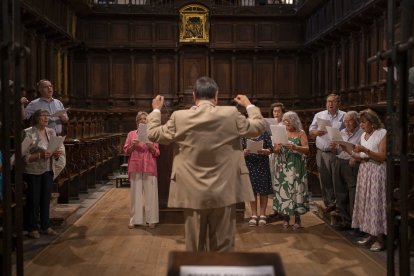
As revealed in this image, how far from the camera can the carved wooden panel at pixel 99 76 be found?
51.4 feet

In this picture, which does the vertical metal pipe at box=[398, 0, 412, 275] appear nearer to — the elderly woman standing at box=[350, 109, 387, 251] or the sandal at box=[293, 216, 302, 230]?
the elderly woman standing at box=[350, 109, 387, 251]

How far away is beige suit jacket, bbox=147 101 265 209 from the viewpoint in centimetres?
328

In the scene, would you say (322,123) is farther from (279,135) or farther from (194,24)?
(194,24)

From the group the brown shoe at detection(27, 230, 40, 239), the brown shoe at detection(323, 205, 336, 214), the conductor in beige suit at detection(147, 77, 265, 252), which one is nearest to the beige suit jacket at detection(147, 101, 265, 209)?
the conductor in beige suit at detection(147, 77, 265, 252)

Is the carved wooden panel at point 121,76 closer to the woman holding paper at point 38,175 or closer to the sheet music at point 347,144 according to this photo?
the woman holding paper at point 38,175

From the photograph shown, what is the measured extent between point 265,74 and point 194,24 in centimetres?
259

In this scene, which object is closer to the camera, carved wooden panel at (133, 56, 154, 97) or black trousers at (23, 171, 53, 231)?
black trousers at (23, 171, 53, 231)

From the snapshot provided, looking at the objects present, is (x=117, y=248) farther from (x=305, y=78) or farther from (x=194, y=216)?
(x=305, y=78)

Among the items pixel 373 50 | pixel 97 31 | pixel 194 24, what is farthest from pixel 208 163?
pixel 97 31

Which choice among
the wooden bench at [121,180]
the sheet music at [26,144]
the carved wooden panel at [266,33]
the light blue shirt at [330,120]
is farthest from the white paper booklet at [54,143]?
the carved wooden panel at [266,33]

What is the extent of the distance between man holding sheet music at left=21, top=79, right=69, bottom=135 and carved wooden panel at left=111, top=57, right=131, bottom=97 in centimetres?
897

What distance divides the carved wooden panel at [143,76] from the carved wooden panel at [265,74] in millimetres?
3174

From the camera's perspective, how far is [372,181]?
519cm

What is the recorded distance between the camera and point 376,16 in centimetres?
1053
